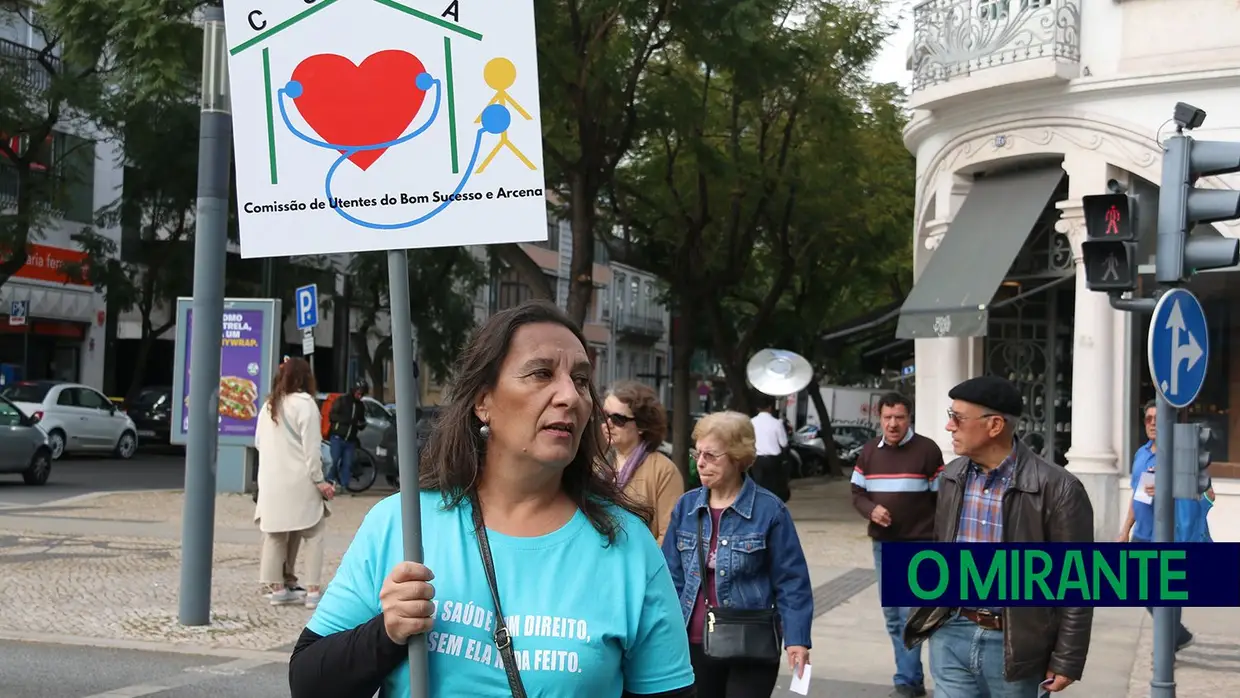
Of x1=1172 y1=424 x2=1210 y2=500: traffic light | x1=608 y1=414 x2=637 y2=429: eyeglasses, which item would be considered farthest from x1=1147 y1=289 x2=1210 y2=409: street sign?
x1=608 y1=414 x2=637 y2=429: eyeglasses

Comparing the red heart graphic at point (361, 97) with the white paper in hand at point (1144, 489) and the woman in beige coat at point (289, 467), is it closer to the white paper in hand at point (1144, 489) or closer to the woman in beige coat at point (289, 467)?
the woman in beige coat at point (289, 467)

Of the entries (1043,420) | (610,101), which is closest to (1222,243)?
(1043,420)

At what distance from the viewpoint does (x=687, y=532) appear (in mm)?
5887

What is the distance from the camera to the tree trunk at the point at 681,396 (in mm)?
25531

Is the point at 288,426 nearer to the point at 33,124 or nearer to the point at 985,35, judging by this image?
the point at 985,35

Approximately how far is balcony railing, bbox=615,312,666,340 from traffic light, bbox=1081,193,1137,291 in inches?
2748

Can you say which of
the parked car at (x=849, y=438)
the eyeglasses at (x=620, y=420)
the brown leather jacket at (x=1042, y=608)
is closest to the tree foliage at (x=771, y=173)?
the parked car at (x=849, y=438)

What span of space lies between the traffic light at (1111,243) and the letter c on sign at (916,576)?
5944mm

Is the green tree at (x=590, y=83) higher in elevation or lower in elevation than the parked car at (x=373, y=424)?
higher

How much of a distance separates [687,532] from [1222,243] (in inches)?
154

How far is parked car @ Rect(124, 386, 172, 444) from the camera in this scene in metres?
35.5

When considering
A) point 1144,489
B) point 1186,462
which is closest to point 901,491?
point 1186,462

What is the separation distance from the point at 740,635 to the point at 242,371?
16.6 metres

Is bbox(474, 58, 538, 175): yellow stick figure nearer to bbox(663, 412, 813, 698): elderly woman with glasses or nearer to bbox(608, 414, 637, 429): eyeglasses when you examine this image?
bbox(663, 412, 813, 698): elderly woman with glasses
